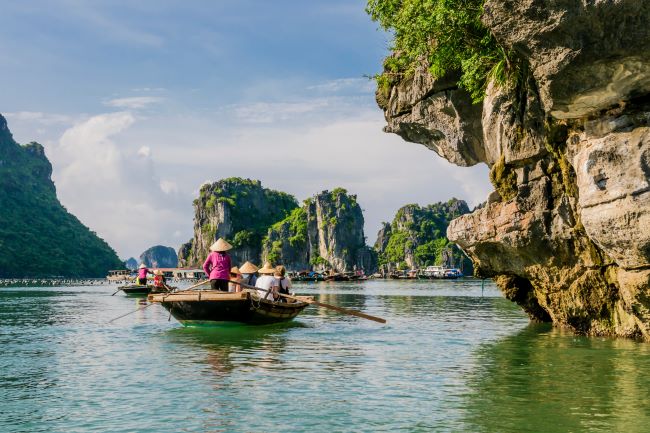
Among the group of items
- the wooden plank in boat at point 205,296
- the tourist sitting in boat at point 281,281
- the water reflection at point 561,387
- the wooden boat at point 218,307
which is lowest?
the water reflection at point 561,387

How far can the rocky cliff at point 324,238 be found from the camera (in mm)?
158875

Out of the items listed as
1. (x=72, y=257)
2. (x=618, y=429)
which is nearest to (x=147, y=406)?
(x=618, y=429)

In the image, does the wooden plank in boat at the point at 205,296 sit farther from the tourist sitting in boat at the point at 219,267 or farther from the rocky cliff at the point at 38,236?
the rocky cliff at the point at 38,236

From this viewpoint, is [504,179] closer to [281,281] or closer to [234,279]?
[281,281]

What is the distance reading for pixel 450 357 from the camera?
49.3 feet

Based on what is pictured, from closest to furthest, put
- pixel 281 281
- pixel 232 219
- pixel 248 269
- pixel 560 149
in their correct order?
pixel 560 149
pixel 281 281
pixel 248 269
pixel 232 219

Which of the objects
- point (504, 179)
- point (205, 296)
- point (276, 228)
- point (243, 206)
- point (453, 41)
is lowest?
point (205, 296)

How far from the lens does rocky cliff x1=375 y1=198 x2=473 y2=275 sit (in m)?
160

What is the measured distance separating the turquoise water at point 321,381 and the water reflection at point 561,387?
1.1 inches

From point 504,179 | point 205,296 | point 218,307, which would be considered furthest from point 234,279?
point 504,179

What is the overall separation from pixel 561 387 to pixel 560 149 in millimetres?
6922

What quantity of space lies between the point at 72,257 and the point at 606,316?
6317 inches

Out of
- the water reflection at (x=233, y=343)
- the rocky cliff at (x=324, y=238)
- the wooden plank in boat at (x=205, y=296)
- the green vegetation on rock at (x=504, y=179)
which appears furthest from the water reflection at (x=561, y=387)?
the rocky cliff at (x=324, y=238)

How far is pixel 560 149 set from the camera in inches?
639
